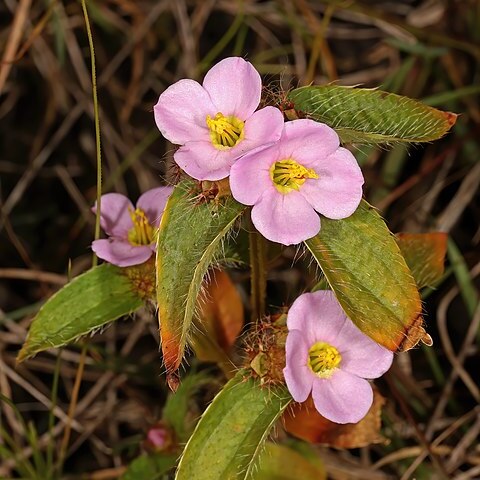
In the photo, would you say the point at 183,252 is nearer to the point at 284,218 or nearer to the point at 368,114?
the point at 284,218

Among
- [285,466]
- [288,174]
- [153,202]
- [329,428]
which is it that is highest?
[288,174]

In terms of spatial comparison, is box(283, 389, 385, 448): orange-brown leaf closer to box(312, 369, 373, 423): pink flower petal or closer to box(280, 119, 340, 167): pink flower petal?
box(312, 369, 373, 423): pink flower petal

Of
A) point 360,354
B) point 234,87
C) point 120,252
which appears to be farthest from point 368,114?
point 120,252

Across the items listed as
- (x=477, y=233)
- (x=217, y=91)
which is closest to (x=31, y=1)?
(x=217, y=91)

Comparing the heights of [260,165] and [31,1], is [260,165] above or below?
above

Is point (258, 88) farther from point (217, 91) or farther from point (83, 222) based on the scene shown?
point (83, 222)

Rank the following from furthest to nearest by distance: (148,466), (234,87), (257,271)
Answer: (148,466)
(257,271)
(234,87)

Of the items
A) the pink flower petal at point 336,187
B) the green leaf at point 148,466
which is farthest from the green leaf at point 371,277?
the green leaf at point 148,466
